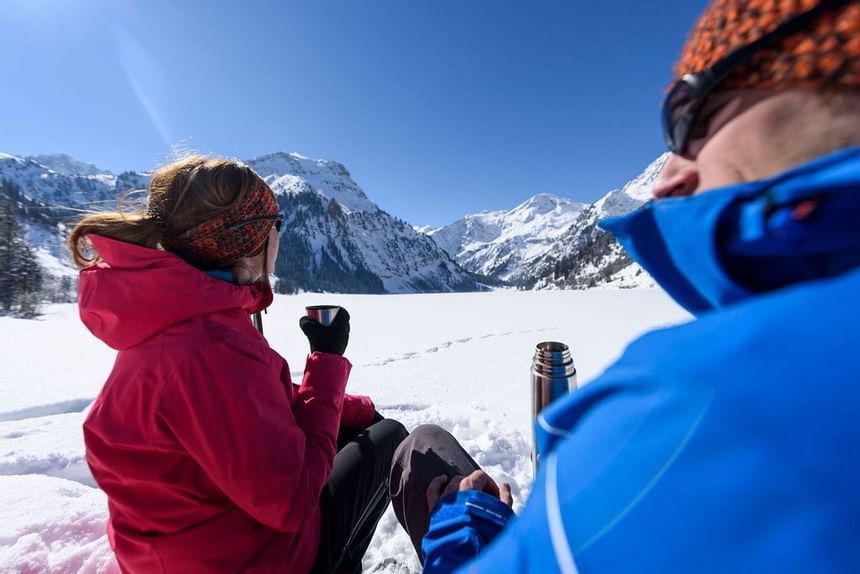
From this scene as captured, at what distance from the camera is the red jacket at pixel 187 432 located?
1200mm

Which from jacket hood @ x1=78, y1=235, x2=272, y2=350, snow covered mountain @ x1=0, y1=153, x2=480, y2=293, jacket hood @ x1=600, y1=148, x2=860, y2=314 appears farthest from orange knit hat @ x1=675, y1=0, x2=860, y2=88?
snow covered mountain @ x1=0, y1=153, x2=480, y2=293

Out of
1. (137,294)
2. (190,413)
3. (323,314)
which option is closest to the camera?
(190,413)

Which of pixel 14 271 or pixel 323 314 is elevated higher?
pixel 14 271

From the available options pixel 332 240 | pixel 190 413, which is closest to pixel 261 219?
pixel 190 413

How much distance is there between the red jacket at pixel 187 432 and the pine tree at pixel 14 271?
115 feet

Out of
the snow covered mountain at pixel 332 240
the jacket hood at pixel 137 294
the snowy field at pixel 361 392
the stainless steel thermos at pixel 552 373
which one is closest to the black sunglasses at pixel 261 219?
the jacket hood at pixel 137 294

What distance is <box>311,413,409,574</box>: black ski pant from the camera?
5.53 ft

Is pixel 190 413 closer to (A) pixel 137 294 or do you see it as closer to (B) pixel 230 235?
(A) pixel 137 294

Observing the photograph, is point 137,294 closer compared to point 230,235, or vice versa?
point 137,294

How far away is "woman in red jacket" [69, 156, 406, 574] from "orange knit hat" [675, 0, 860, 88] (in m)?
1.51

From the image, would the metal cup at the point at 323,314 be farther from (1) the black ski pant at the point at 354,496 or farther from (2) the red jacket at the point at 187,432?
(1) the black ski pant at the point at 354,496

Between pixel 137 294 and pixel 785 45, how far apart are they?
5.99 ft

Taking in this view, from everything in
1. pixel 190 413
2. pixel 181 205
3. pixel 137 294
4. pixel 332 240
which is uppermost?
pixel 332 240

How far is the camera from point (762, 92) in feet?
2.14
